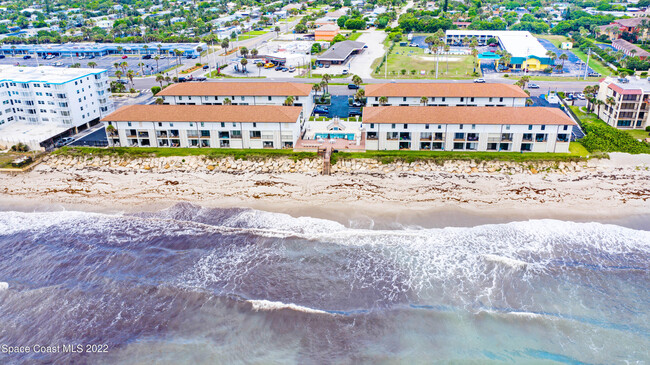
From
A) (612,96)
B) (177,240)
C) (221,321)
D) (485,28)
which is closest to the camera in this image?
(221,321)

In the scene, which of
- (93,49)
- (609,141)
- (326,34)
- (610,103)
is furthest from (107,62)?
(609,141)

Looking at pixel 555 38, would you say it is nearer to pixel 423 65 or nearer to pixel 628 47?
pixel 628 47

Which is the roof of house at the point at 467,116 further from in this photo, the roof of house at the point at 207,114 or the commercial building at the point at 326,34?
the commercial building at the point at 326,34

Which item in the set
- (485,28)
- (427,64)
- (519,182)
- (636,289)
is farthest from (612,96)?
(485,28)

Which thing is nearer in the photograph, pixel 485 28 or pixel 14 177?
pixel 14 177

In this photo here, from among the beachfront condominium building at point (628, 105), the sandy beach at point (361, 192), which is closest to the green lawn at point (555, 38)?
the beachfront condominium building at point (628, 105)

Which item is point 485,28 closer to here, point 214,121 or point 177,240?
point 214,121
